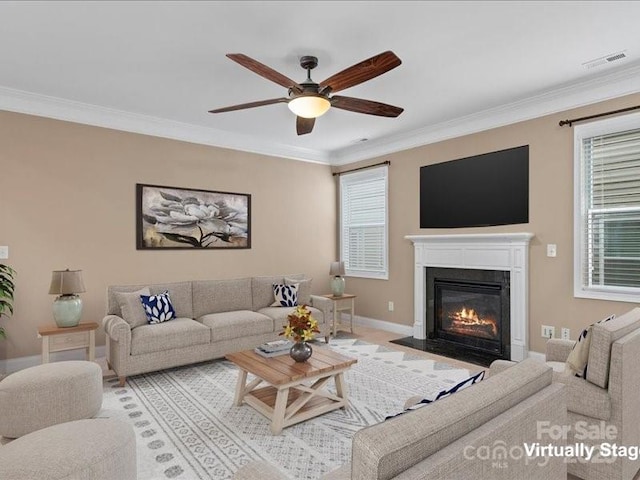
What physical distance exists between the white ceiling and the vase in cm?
240

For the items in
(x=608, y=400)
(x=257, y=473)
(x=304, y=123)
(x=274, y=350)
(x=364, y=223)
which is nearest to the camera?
(x=257, y=473)

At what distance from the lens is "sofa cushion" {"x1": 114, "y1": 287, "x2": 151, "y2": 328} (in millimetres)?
3922

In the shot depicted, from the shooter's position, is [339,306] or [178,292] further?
[339,306]

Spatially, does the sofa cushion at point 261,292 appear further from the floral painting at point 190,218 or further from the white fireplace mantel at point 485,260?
the white fireplace mantel at point 485,260

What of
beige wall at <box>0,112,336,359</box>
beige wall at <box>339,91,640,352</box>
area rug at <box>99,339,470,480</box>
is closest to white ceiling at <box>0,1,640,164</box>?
beige wall at <box>339,91,640,352</box>

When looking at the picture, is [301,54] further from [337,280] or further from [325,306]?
[337,280]

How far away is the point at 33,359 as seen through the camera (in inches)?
158

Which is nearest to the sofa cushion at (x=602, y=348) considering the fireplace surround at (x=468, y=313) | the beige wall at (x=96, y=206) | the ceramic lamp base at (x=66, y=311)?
the fireplace surround at (x=468, y=313)

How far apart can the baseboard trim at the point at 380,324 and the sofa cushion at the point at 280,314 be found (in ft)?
4.06

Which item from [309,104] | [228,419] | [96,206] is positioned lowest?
[228,419]

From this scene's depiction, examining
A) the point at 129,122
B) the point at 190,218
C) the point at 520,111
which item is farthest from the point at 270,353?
the point at 520,111

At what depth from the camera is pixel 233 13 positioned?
2564mm

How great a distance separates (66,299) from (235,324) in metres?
1.68

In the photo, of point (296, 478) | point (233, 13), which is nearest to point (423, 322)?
point (296, 478)
